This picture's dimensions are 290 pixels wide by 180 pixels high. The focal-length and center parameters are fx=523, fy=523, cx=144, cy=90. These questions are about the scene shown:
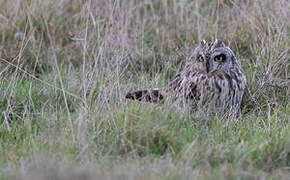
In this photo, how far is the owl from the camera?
14.1ft

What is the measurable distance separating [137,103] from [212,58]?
89 centimetres

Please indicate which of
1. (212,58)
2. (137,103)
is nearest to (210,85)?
(212,58)

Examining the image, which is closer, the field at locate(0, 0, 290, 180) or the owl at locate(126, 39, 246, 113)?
the field at locate(0, 0, 290, 180)

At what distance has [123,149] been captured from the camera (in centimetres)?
341

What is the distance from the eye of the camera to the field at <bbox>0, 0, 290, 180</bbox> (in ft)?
10.3

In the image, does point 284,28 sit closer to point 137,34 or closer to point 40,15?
point 137,34

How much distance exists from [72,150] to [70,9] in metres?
3.48

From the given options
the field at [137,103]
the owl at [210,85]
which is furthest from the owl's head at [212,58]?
the field at [137,103]

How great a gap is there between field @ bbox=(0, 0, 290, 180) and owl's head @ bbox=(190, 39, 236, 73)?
448 mm

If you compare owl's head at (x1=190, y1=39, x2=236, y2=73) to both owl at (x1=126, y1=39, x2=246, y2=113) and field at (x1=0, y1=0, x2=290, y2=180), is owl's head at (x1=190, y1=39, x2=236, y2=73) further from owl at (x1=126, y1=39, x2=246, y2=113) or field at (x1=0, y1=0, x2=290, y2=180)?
field at (x1=0, y1=0, x2=290, y2=180)

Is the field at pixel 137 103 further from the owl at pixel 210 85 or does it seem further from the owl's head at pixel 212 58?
the owl's head at pixel 212 58

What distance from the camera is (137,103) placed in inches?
148

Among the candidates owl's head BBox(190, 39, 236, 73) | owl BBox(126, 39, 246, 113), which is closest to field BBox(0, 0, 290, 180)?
owl BBox(126, 39, 246, 113)

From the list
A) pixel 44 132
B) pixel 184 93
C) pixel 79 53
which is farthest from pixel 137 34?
pixel 44 132
